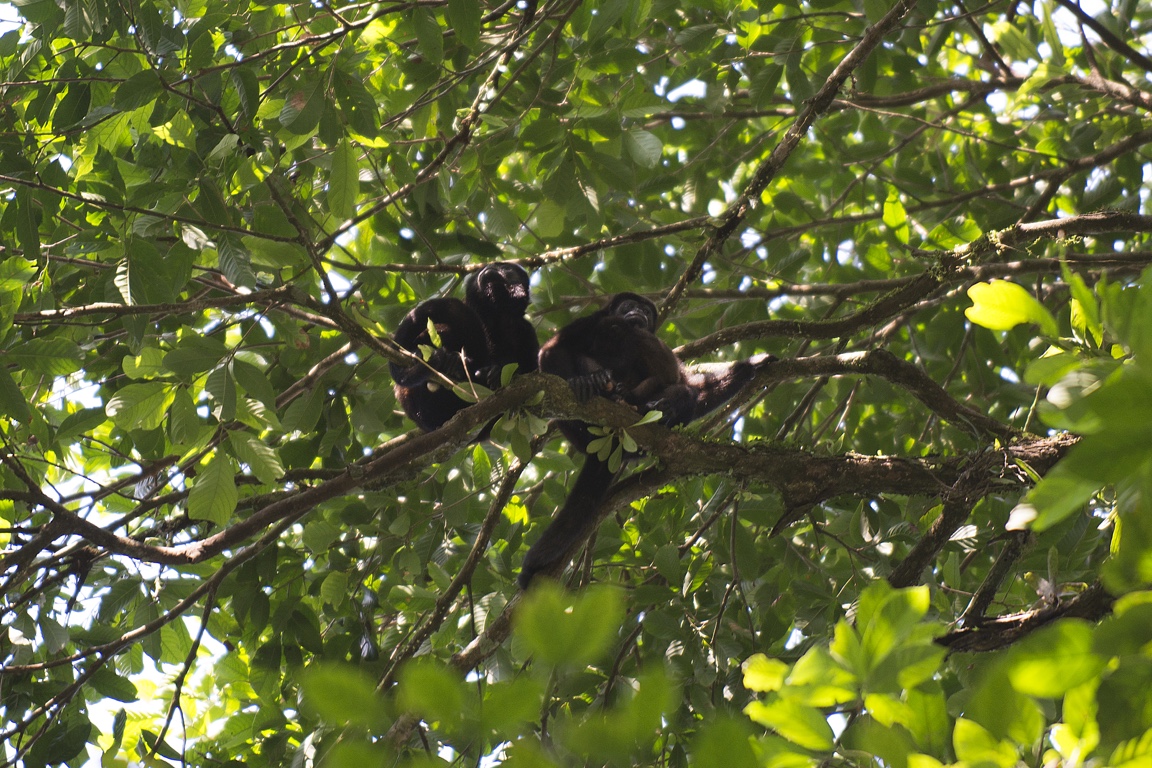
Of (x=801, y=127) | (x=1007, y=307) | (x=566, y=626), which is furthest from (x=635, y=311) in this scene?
(x=566, y=626)

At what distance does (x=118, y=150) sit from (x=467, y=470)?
210 centimetres

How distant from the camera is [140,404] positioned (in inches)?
108

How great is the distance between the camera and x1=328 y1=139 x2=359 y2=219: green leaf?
2920 millimetres

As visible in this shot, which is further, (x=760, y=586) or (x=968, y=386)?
(x=968, y=386)

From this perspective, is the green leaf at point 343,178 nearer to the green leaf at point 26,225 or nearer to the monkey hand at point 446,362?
the monkey hand at point 446,362

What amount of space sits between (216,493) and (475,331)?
5.83ft

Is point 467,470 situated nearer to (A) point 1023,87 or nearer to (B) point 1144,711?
(A) point 1023,87

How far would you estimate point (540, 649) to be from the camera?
805 mm

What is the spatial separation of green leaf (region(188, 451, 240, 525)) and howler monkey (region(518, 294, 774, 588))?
1076 mm

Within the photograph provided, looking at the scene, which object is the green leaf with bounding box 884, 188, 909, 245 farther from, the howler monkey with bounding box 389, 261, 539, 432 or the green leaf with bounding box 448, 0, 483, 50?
the green leaf with bounding box 448, 0, 483, 50

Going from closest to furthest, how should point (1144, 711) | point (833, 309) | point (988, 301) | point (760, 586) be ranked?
point (1144, 711) < point (988, 301) < point (760, 586) < point (833, 309)

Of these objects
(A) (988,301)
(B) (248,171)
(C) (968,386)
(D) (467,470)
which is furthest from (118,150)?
(C) (968,386)

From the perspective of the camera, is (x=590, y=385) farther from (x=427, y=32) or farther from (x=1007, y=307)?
(x=1007, y=307)

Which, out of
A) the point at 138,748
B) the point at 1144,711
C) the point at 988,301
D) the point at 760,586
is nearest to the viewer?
the point at 1144,711
